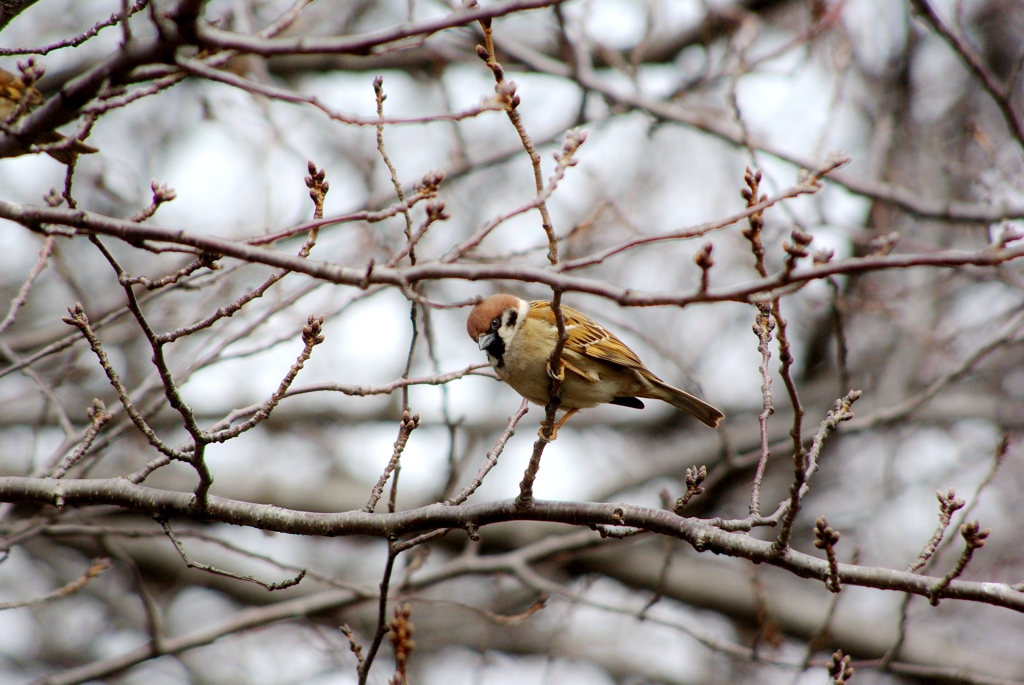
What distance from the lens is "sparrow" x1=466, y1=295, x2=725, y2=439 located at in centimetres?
409

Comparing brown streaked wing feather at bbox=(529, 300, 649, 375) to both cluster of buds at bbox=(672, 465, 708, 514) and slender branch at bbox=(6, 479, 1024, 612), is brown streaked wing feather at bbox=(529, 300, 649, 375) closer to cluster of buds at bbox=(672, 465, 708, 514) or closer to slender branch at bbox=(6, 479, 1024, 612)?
cluster of buds at bbox=(672, 465, 708, 514)

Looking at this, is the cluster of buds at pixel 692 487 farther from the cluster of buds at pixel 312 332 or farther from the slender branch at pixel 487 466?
the cluster of buds at pixel 312 332

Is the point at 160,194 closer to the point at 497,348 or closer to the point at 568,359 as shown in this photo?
the point at 497,348

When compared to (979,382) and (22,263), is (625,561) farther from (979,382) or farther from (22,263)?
(22,263)

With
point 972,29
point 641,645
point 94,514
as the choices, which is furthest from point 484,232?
point 972,29

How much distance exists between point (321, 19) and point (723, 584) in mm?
6316

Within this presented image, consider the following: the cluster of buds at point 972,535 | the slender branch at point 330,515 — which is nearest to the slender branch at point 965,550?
the cluster of buds at point 972,535

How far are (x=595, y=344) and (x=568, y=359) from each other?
17cm

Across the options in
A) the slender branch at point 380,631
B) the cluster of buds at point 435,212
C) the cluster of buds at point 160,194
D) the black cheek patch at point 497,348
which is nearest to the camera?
the cluster of buds at point 435,212

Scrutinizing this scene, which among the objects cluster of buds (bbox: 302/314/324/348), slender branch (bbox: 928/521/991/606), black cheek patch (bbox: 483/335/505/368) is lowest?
slender branch (bbox: 928/521/991/606)

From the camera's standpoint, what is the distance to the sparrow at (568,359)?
Result: 4.09 m

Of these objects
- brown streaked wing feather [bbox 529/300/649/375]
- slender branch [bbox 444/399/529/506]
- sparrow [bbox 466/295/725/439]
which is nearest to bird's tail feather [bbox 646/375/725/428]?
sparrow [bbox 466/295/725/439]

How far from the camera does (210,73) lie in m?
2.08

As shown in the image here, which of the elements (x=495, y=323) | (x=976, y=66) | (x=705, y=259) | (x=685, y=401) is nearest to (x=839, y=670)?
(x=705, y=259)
